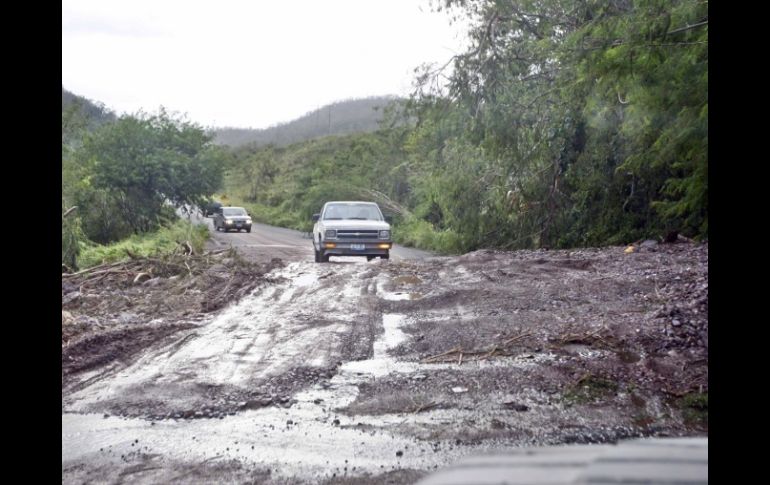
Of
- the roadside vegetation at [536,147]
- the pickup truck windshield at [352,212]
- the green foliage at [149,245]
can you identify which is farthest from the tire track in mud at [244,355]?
the roadside vegetation at [536,147]

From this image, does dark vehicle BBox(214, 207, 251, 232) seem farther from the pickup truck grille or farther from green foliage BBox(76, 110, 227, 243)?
the pickup truck grille

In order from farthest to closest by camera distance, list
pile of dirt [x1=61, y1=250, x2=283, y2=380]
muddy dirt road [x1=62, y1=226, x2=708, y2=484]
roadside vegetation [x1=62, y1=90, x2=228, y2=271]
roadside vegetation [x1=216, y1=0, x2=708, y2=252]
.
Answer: roadside vegetation [x1=62, y1=90, x2=228, y2=271] < roadside vegetation [x1=216, y1=0, x2=708, y2=252] < pile of dirt [x1=61, y1=250, x2=283, y2=380] < muddy dirt road [x1=62, y1=226, x2=708, y2=484]

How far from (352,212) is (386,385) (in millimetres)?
13453

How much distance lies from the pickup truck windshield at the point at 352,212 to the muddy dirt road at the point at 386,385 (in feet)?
27.4

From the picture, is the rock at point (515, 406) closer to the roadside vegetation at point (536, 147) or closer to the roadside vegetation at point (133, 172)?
the roadside vegetation at point (536, 147)

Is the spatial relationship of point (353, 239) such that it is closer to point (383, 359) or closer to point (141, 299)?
point (141, 299)

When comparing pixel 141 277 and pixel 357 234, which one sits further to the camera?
pixel 357 234

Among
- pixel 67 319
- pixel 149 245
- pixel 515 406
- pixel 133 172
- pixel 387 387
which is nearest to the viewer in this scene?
pixel 515 406

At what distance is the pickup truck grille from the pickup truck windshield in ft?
3.25

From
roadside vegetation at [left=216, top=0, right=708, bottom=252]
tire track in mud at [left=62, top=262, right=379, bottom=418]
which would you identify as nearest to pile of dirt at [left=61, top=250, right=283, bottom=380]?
tire track in mud at [left=62, top=262, right=379, bottom=418]

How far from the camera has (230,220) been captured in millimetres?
40156

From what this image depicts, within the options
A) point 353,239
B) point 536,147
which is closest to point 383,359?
point 353,239

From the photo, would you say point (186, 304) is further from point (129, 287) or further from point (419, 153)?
point (419, 153)

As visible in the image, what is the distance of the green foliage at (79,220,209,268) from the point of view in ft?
62.4
